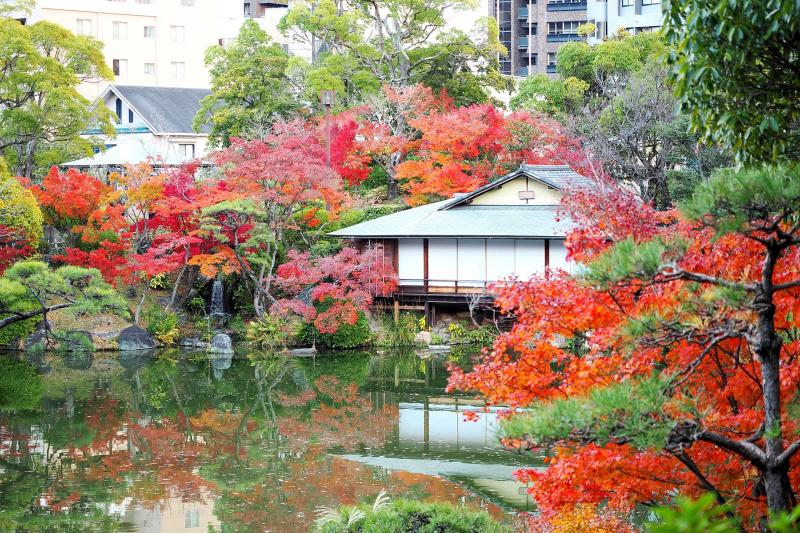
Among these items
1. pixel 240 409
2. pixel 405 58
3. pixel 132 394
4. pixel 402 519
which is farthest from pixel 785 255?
pixel 405 58

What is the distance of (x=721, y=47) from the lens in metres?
8.02

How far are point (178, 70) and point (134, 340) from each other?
99.3 feet

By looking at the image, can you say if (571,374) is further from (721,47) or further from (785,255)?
(721,47)

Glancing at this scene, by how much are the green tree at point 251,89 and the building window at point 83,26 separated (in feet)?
55.5

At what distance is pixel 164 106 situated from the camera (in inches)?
1854

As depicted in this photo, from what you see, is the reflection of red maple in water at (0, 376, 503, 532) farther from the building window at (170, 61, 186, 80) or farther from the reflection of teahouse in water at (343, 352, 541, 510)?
the building window at (170, 61, 186, 80)

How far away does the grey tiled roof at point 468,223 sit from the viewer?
2783cm

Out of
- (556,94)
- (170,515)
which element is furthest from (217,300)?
(170,515)

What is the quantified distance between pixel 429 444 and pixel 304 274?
10137 mm

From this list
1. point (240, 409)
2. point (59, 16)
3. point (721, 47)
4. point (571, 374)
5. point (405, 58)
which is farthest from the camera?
point (59, 16)

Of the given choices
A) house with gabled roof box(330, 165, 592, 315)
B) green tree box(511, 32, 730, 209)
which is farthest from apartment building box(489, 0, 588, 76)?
house with gabled roof box(330, 165, 592, 315)

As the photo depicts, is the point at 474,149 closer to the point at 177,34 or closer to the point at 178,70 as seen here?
the point at 178,70

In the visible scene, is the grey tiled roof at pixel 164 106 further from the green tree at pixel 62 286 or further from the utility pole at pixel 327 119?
the green tree at pixel 62 286

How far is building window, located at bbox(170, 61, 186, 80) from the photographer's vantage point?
181 feet
